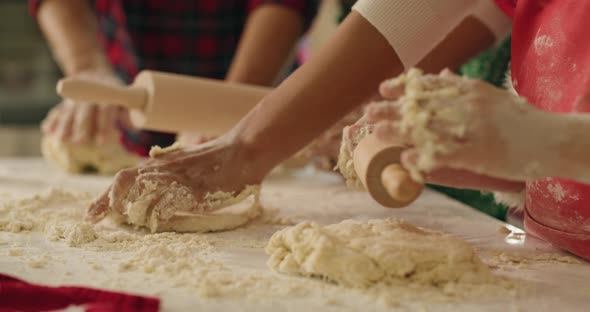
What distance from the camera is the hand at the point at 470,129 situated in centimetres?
60

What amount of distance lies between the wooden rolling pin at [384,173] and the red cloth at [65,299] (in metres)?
0.28

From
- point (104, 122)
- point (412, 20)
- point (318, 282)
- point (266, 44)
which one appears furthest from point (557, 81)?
point (104, 122)

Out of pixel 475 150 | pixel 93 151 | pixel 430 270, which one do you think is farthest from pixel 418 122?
pixel 93 151

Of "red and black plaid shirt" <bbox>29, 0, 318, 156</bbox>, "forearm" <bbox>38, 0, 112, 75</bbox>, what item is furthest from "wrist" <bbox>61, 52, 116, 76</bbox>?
"red and black plaid shirt" <bbox>29, 0, 318, 156</bbox>

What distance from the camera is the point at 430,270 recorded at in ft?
2.30

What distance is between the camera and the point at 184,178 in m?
0.95

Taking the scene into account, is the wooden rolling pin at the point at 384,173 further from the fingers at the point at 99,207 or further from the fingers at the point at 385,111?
the fingers at the point at 99,207

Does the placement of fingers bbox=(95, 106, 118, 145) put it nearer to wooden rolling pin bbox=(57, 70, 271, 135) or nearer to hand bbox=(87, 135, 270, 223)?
wooden rolling pin bbox=(57, 70, 271, 135)

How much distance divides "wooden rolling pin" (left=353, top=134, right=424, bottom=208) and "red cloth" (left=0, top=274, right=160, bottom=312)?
0.28m

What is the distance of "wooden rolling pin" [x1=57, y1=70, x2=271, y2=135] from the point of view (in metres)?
1.27

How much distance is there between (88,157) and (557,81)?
1199 mm

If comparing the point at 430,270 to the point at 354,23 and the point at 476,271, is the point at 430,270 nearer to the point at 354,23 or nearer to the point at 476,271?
the point at 476,271

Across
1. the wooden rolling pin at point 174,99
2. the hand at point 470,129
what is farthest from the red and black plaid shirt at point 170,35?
the hand at point 470,129

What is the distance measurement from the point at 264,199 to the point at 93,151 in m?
0.58
